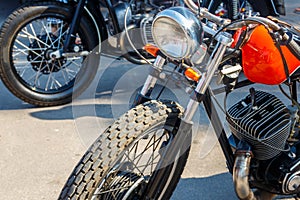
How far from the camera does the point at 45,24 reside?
→ 380 cm

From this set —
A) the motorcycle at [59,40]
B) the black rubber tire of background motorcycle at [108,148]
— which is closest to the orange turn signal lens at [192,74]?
the black rubber tire of background motorcycle at [108,148]

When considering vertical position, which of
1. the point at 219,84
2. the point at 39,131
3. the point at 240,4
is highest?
the point at 219,84

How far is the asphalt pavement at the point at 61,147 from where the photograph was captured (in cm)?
285

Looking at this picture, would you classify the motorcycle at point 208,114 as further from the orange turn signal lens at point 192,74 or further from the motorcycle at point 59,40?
the motorcycle at point 59,40

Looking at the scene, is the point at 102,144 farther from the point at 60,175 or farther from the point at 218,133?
the point at 60,175

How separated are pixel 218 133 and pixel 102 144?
532 millimetres

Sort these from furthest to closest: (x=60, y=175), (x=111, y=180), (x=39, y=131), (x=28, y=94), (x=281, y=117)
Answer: (x=28, y=94) < (x=39, y=131) < (x=60, y=175) < (x=281, y=117) < (x=111, y=180)

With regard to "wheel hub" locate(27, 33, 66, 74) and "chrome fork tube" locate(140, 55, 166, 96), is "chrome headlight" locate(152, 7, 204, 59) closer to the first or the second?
"chrome fork tube" locate(140, 55, 166, 96)

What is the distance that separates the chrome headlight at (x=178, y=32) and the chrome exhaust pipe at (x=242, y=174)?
0.56m

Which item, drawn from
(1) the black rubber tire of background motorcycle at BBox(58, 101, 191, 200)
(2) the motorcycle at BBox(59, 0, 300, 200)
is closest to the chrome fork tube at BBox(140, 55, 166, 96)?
(2) the motorcycle at BBox(59, 0, 300, 200)

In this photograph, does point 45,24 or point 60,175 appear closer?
point 60,175

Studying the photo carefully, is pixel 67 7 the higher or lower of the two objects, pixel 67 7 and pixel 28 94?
the higher

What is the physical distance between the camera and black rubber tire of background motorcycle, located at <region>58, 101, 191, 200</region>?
5.87ft

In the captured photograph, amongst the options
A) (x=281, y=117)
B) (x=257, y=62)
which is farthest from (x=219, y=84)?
(x=281, y=117)
